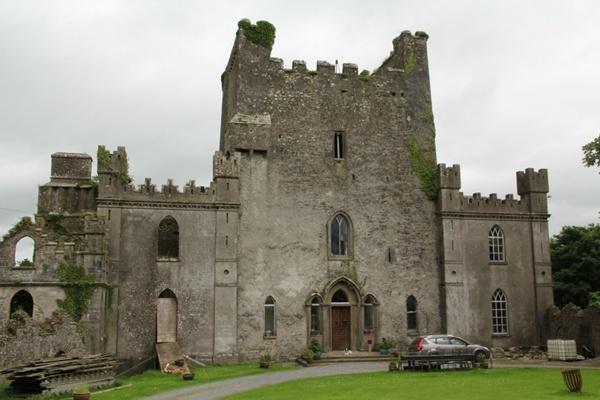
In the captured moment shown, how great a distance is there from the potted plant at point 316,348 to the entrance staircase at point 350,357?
0.64 ft

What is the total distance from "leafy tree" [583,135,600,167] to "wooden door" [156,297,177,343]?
20.8 meters

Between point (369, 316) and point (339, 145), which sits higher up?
point (339, 145)

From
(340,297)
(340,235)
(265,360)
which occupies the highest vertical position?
(340,235)

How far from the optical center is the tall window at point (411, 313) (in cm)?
3675

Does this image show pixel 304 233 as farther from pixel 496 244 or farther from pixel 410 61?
pixel 410 61

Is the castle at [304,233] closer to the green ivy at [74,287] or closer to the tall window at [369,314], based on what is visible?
the tall window at [369,314]

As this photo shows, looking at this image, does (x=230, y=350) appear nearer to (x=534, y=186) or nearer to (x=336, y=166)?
(x=336, y=166)

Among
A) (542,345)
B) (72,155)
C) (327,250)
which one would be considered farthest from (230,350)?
(542,345)

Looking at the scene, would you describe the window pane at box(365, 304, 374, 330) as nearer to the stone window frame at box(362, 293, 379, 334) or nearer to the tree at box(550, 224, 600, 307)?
the stone window frame at box(362, 293, 379, 334)

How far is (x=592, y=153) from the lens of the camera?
1210 inches

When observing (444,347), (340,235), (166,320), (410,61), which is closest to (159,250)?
(166,320)

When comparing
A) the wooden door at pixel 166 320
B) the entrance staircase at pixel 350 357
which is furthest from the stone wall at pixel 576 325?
the wooden door at pixel 166 320

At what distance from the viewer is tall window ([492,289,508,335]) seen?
123ft

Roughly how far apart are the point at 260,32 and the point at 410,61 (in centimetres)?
913
